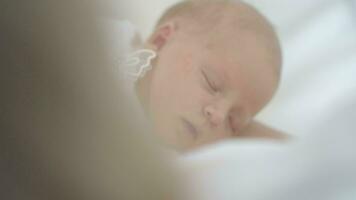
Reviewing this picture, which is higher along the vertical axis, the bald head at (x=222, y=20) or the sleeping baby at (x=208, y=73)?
the bald head at (x=222, y=20)

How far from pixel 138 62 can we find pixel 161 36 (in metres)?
0.03

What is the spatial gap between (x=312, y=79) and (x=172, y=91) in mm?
133

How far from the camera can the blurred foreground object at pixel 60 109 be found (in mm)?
459

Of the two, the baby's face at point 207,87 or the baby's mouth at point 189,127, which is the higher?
the baby's face at point 207,87

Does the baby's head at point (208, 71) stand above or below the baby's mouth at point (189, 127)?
above

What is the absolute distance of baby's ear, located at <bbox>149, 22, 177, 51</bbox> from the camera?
1.60 ft

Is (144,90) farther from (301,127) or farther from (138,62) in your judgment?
(301,127)

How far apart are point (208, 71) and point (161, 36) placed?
0.05 meters

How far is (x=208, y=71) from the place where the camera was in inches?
19.4

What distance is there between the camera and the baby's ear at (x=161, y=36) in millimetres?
489

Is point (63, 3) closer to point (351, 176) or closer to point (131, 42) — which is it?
point (131, 42)

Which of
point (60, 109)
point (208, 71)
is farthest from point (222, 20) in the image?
point (60, 109)

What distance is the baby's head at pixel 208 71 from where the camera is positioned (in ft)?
1.60

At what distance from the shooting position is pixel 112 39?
1.57ft
